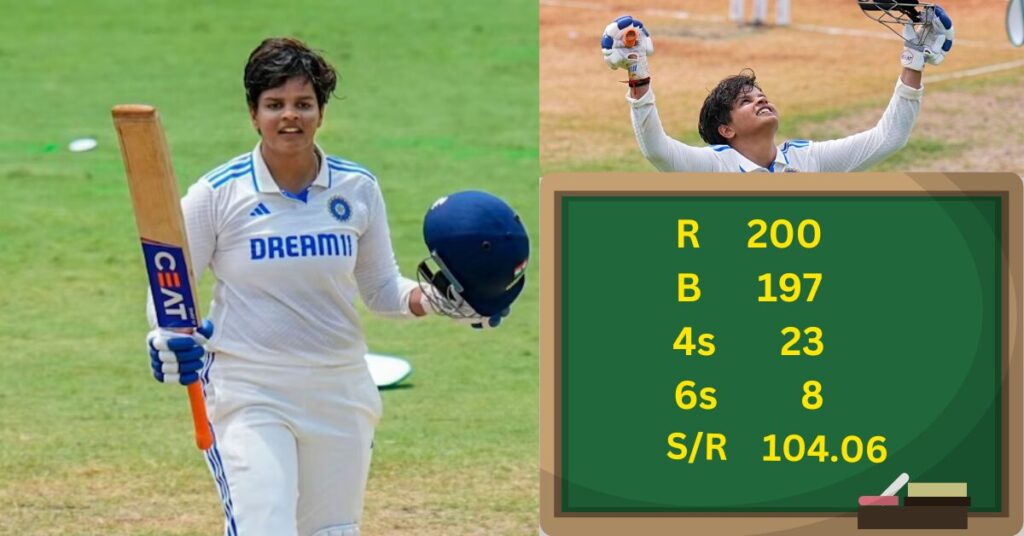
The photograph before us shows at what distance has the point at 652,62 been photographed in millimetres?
20000

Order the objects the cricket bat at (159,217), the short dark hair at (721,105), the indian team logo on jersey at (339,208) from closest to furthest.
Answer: the cricket bat at (159,217), the indian team logo on jersey at (339,208), the short dark hair at (721,105)

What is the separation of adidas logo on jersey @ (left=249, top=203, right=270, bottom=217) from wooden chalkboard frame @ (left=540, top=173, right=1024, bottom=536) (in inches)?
37.4

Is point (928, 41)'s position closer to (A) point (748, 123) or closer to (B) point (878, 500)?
(A) point (748, 123)

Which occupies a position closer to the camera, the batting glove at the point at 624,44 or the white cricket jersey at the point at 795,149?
the batting glove at the point at 624,44

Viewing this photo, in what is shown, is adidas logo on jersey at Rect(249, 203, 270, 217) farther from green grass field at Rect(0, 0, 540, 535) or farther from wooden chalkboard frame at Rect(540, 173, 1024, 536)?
green grass field at Rect(0, 0, 540, 535)

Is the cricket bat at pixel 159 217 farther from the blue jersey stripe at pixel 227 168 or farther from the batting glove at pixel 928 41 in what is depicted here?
the batting glove at pixel 928 41

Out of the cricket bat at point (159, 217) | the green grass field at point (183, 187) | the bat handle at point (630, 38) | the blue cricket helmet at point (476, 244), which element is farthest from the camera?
the green grass field at point (183, 187)

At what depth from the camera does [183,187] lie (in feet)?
48.4

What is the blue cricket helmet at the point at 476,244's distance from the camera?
5586 mm

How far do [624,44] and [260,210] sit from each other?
1.22m

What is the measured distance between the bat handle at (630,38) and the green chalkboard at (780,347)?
896 millimetres

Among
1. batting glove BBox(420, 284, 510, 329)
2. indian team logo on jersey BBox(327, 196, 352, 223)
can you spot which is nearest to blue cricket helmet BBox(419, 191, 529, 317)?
batting glove BBox(420, 284, 510, 329)

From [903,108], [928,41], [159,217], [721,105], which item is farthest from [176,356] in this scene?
[928,41]

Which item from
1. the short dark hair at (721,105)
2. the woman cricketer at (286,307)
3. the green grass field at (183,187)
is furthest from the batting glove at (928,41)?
the green grass field at (183,187)
